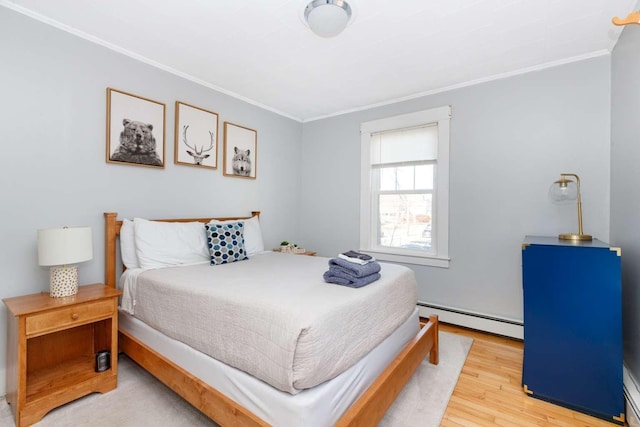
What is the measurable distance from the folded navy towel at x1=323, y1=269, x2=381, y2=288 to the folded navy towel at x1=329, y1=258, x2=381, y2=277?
0.08 ft

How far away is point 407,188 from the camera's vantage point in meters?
3.64

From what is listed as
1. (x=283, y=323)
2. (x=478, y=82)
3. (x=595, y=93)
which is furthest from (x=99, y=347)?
(x=595, y=93)

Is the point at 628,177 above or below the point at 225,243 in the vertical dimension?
above

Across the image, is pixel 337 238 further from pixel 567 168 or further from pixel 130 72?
pixel 130 72

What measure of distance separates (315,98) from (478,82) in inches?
69.1

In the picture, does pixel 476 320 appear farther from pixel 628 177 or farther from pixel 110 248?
pixel 110 248

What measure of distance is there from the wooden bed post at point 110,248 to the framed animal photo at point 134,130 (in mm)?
481

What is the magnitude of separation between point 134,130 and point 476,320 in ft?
12.2

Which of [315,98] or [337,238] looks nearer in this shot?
[315,98]

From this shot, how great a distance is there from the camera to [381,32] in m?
2.27

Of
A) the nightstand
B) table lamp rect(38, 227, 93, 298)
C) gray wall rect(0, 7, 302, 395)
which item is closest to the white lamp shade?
table lamp rect(38, 227, 93, 298)

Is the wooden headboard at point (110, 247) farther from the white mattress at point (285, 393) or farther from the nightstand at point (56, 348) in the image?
the white mattress at point (285, 393)

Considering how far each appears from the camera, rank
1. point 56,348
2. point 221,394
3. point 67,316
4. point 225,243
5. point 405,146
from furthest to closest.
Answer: point 405,146 < point 225,243 < point 56,348 < point 67,316 < point 221,394

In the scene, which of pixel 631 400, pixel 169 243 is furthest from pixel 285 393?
pixel 631 400
